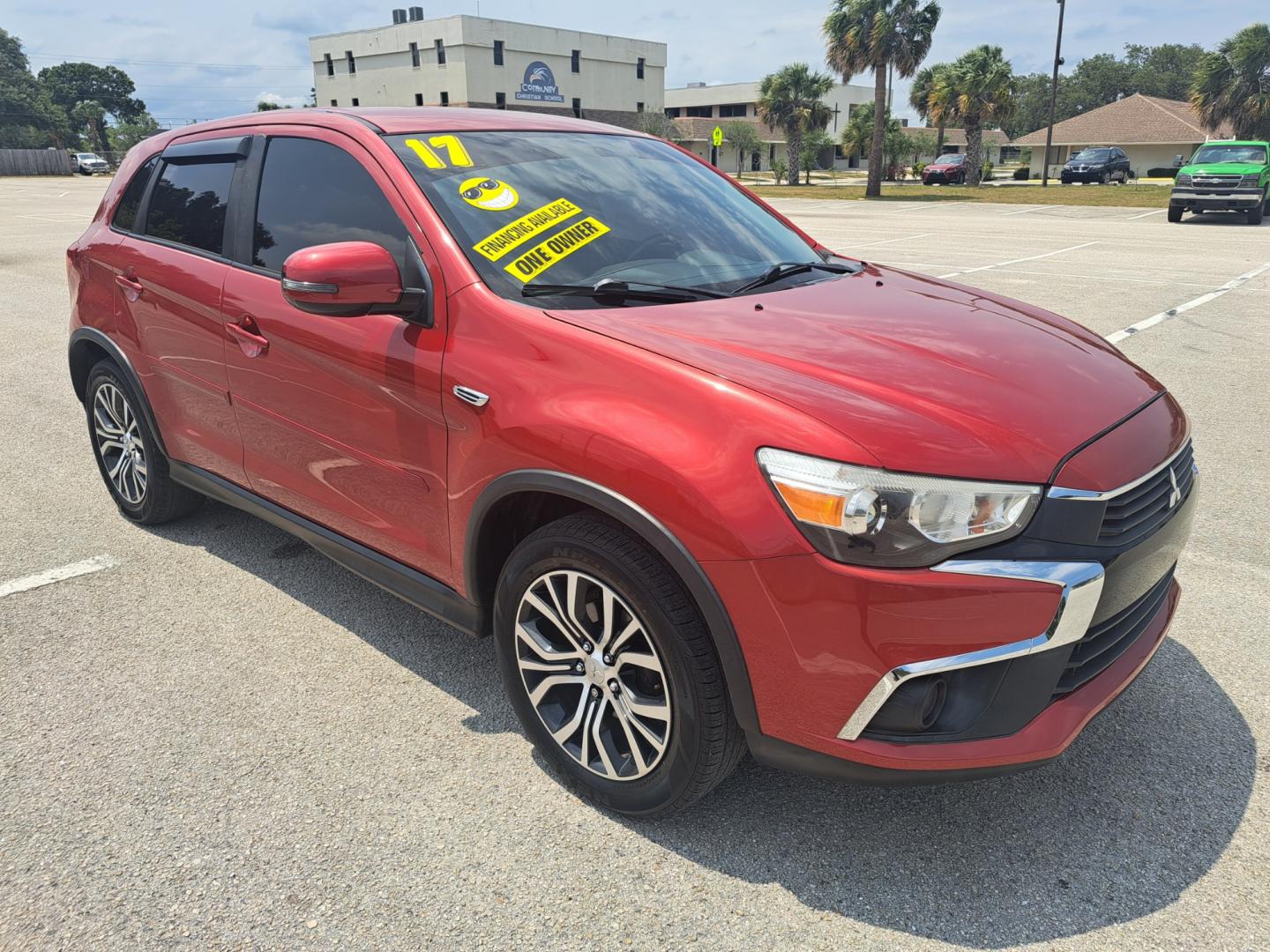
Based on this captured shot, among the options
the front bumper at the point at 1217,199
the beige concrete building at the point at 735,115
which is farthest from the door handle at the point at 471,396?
the beige concrete building at the point at 735,115

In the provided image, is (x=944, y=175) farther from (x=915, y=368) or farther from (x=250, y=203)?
(x=915, y=368)

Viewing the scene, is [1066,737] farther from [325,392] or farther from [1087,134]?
[1087,134]

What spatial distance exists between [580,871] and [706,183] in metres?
2.57

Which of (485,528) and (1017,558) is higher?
(1017,558)

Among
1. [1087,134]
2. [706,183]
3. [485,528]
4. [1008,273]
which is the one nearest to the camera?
[485,528]

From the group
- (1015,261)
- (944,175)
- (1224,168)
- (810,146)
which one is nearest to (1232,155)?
(1224,168)

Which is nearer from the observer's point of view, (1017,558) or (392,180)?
(1017,558)

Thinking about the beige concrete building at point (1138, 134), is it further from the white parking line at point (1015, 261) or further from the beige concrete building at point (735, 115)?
the white parking line at point (1015, 261)

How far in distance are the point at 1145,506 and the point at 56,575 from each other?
4.15m

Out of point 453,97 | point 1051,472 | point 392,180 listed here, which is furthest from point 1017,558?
point 453,97

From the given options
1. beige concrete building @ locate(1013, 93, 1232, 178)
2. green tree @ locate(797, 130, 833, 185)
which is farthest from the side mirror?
beige concrete building @ locate(1013, 93, 1232, 178)

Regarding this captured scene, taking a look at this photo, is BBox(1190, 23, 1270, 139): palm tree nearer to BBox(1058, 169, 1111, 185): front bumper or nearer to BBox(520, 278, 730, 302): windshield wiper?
BBox(1058, 169, 1111, 185): front bumper

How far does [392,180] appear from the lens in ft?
9.70

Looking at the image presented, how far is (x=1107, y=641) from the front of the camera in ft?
7.50
